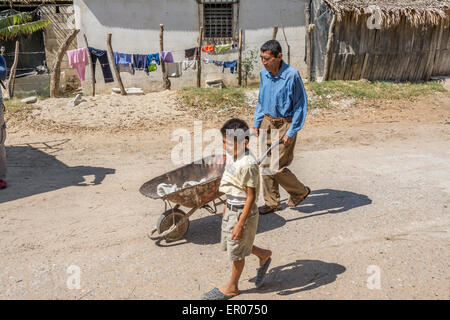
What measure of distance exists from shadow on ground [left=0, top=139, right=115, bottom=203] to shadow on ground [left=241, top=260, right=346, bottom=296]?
11.4 ft

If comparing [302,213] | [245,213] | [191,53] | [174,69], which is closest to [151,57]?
[174,69]

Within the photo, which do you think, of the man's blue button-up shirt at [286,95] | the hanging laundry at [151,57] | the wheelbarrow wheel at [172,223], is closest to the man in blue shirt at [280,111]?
the man's blue button-up shirt at [286,95]

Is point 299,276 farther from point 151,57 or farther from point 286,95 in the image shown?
point 151,57

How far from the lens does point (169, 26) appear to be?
14469mm

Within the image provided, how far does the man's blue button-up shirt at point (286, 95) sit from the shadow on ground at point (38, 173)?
2929mm

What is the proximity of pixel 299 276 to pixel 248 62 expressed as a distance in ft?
40.1

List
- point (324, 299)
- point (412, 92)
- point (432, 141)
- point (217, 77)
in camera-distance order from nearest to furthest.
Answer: point (324, 299) < point (432, 141) < point (412, 92) < point (217, 77)

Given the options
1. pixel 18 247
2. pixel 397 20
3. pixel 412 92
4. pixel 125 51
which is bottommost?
pixel 18 247

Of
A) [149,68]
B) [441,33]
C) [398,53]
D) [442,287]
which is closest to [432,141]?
[442,287]

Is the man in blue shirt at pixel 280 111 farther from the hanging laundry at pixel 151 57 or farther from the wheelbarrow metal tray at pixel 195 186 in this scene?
the hanging laundry at pixel 151 57

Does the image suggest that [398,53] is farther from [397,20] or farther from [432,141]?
[432,141]

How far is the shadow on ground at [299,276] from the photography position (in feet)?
10.7

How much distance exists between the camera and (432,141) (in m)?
8.05

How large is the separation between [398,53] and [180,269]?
1304cm
